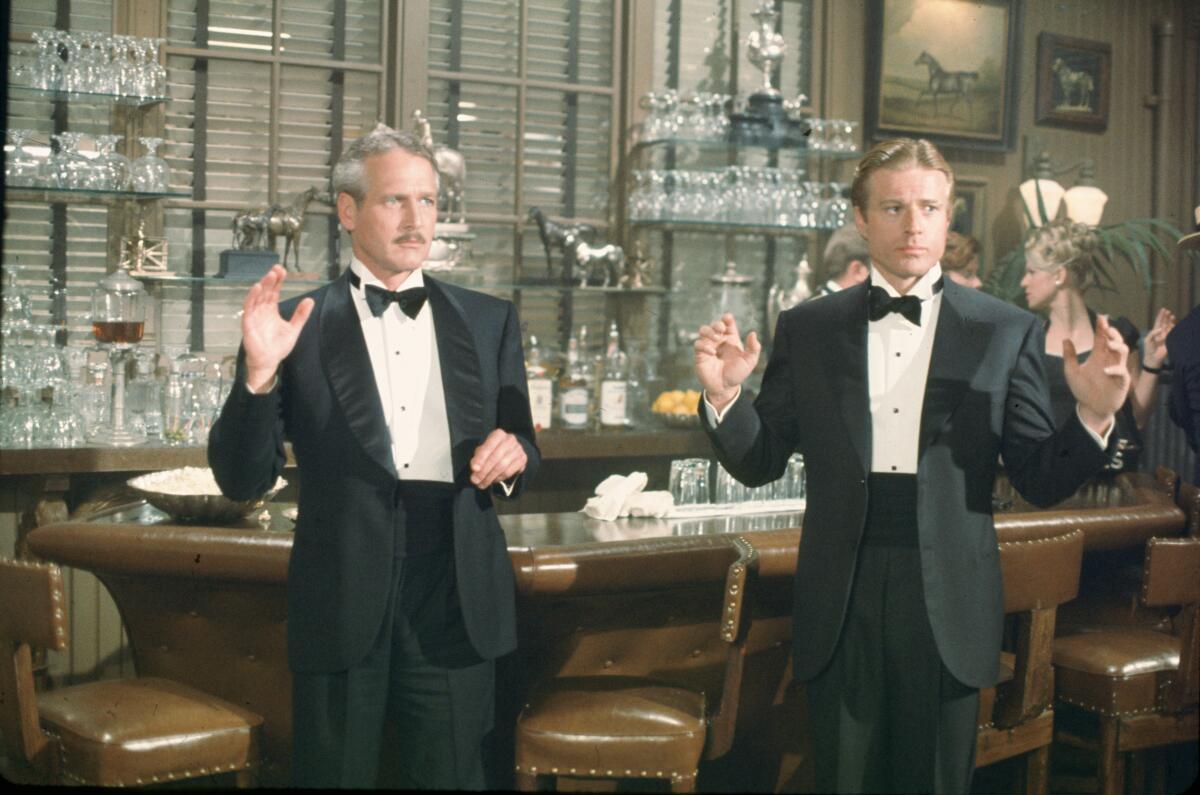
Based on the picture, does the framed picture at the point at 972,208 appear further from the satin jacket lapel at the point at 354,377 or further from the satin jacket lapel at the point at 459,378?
the satin jacket lapel at the point at 354,377

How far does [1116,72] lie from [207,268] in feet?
12.2

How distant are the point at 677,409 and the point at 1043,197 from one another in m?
1.77

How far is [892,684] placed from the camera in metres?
2.06

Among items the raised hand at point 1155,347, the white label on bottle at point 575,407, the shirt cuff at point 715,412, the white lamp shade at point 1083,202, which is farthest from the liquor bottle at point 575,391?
the shirt cuff at point 715,412

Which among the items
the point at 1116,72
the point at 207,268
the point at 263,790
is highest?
the point at 1116,72

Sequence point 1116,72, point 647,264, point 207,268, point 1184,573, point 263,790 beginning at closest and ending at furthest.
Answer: point 263,790 → point 1184,573 → point 207,268 → point 647,264 → point 1116,72

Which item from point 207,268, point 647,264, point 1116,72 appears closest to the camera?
point 207,268

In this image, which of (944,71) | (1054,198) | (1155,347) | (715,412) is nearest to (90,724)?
(715,412)

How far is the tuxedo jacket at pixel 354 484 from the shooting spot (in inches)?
80.6

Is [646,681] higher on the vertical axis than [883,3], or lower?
lower

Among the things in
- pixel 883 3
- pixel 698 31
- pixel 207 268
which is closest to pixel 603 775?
pixel 207 268

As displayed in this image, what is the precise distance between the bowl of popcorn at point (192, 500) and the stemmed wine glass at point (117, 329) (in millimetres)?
1085

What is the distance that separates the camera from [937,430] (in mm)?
2035

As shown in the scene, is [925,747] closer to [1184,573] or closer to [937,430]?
[937,430]
